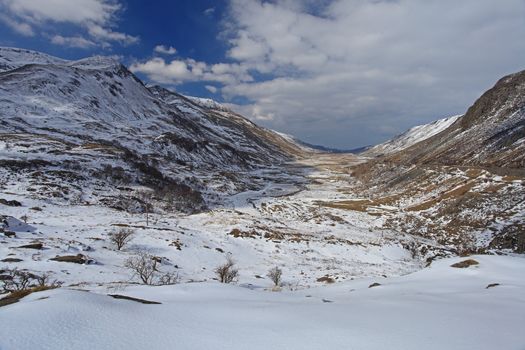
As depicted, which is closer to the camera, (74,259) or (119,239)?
(74,259)

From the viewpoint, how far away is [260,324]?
9227 mm

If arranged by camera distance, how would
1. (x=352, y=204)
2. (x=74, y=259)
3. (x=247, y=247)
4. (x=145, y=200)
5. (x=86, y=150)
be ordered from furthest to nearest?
(x=352, y=204)
(x=86, y=150)
(x=145, y=200)
(x=247, y=247)
(x=74, y=259)

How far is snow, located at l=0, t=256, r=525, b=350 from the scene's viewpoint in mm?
7566

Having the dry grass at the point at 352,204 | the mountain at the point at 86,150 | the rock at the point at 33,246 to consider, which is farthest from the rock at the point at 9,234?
the dry grass at the point at 352,204

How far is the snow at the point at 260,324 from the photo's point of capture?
24.8 ft

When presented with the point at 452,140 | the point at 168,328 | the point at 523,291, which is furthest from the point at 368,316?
the point at 452,140

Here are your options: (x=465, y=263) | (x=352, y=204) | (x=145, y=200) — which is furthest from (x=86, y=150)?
(x=465, y=263)

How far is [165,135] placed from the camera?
173500 millimetres

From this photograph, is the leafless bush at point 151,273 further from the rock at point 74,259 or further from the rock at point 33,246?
the rock at point 33,246

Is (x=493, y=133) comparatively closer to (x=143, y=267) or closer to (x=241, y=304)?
(x=143, y=267)

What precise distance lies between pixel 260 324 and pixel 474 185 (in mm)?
82011

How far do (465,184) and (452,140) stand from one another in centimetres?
7562

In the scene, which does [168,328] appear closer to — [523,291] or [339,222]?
[523,291]

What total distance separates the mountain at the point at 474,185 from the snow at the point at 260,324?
4634 cm
